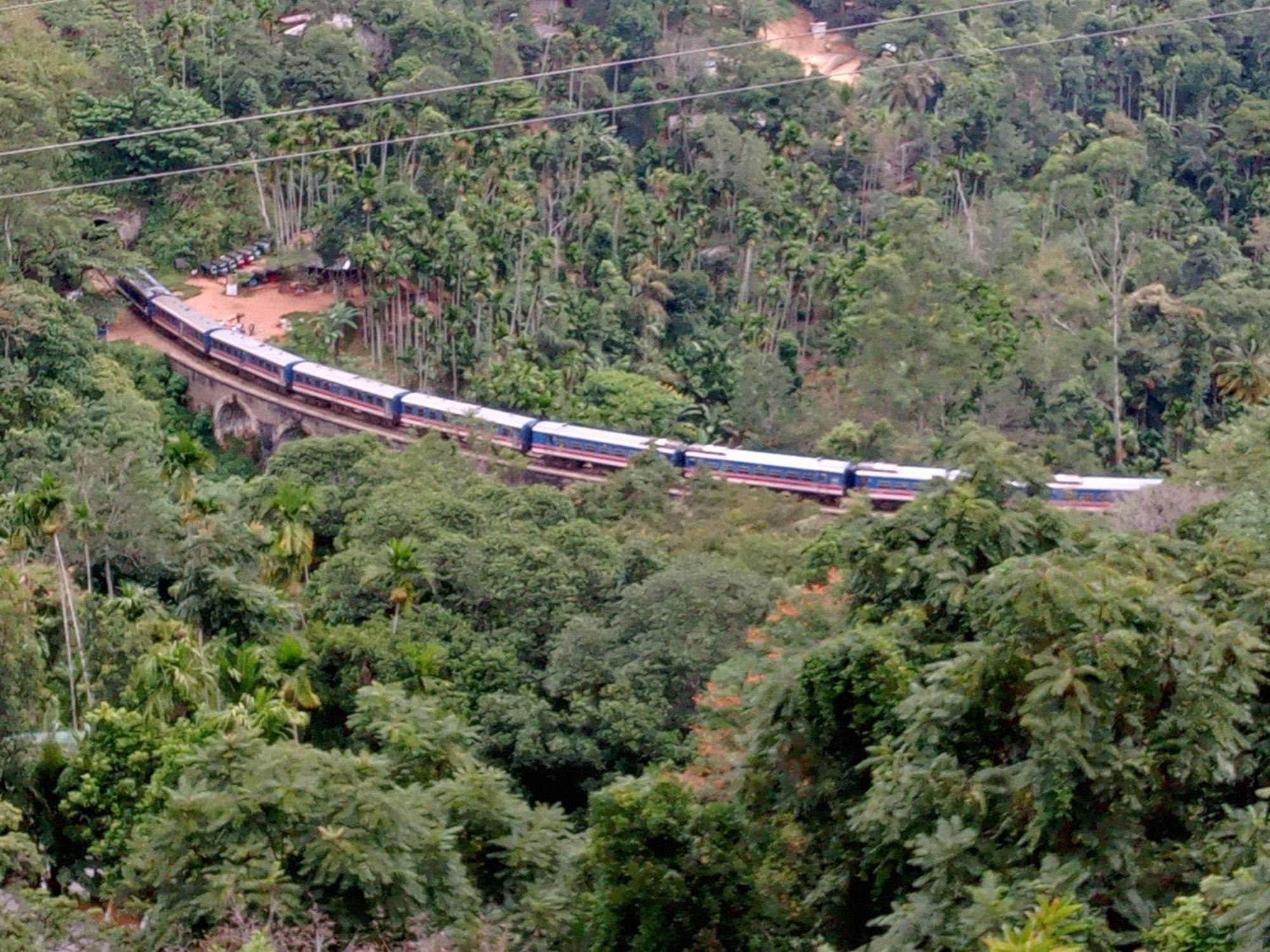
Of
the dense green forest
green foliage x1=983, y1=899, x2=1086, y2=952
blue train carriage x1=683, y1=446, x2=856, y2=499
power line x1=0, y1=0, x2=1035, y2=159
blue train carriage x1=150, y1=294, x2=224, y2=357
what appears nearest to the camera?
green foliage x1=983, y1=899, x2=1086, y2=952

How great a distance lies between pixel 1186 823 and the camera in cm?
1483

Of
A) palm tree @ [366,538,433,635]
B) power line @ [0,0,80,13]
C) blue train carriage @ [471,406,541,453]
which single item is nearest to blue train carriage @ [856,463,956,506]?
blue train carriage @ [471,406,541,453]

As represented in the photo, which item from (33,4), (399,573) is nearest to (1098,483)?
(399,573)

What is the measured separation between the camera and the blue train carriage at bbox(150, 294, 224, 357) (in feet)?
160

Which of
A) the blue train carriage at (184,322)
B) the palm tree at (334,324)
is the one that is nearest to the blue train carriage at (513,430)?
the palm tree at (334,324)

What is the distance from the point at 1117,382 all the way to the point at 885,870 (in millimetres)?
38188

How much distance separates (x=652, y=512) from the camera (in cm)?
3869

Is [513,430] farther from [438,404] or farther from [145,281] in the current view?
[145,281]

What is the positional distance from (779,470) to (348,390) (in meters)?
10.3

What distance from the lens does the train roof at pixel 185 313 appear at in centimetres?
4900

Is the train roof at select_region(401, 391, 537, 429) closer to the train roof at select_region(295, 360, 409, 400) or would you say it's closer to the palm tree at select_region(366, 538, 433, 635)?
the train roof at select_region(295, 360, 409, 400)

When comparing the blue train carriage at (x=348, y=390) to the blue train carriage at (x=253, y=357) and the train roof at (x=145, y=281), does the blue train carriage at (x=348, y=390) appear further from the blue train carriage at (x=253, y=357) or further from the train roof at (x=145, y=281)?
the train roof at (x=145, y=281)

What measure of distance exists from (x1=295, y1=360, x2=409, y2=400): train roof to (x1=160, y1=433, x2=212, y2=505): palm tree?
14.3 m

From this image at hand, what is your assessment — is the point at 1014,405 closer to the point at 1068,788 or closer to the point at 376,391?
the point at 376,391
